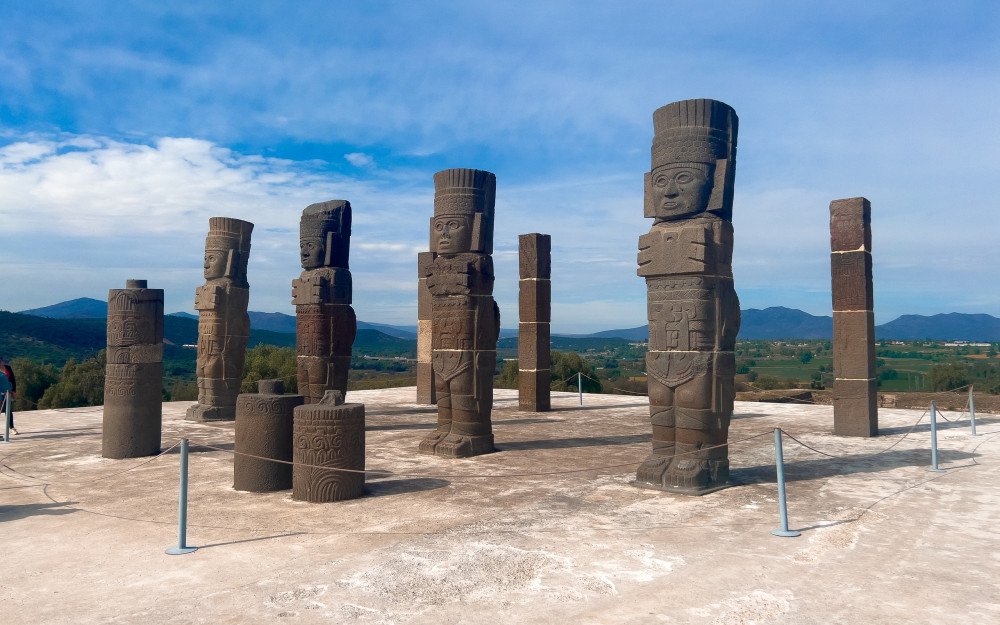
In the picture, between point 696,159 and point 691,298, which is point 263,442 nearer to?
point 691,298

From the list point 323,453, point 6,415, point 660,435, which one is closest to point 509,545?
point 323,453

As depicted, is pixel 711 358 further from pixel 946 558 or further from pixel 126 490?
pixel 126 490

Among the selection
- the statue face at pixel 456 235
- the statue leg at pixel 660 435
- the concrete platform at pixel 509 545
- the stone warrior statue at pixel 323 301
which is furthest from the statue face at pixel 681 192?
the stone warrior statue at pixel 323 301

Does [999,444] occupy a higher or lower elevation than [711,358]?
lower

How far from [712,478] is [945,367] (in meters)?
21.8

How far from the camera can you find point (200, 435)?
38.5 feet

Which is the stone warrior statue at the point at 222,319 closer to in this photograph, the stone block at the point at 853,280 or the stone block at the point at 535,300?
the stone block at the point at 535,300

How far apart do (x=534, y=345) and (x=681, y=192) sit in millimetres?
8109

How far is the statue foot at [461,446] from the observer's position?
9594 mm

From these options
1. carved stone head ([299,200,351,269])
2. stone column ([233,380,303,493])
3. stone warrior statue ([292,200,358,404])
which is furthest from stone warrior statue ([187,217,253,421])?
stone column ([233,380,303,493])

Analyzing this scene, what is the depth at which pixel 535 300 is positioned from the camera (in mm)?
15336

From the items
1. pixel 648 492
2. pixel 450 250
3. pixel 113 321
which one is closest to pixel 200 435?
pixel 113 321

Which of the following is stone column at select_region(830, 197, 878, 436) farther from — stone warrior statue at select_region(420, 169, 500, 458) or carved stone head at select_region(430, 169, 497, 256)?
carved stone head at select_region(430, 169, 497, 256)

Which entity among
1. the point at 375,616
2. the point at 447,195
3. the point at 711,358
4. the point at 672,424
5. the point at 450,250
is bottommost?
the point at 375,616
